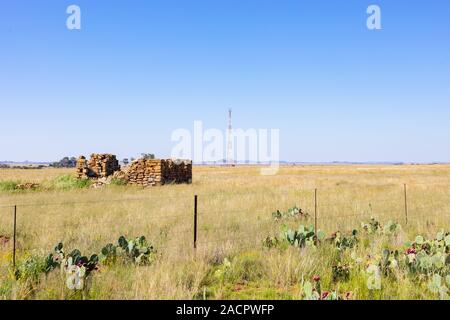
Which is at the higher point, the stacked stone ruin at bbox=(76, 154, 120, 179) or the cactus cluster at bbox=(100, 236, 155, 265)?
the stacked stone ruin at bbox=(76, 154, 120, 179)

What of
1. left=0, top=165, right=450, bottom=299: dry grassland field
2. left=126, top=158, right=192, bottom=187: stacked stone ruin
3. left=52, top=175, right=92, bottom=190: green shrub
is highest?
left=126, top=158, right=192, bottom=187: stacked stone ruin

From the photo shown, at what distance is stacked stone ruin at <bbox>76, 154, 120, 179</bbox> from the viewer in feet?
83.9

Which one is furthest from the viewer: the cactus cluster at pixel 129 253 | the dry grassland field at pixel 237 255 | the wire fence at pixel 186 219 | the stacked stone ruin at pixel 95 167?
the stacked stone ruin at pixel 95 167

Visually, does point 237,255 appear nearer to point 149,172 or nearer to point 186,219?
point 186,219

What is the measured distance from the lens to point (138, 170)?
2466 centimetres

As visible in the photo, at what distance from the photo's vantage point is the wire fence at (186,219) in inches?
337

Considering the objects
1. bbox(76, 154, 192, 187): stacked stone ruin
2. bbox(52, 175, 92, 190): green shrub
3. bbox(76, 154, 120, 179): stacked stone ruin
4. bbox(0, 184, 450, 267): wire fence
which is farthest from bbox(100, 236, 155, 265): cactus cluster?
bbox(76, 154, 120, 179): stacked stone ruin

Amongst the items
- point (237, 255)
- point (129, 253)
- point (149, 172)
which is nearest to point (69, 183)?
point (149, 172)

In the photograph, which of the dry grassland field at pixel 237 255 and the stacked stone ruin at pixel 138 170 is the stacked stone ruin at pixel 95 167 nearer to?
the stacked stone ruin at pixel 138 170

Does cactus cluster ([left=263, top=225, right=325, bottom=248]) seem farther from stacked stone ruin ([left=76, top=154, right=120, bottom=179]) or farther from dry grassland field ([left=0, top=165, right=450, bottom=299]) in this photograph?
stacked stone ruin ([left=76, top=154, right=120, bottom=179])

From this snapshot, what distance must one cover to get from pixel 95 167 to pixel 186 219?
1651cm

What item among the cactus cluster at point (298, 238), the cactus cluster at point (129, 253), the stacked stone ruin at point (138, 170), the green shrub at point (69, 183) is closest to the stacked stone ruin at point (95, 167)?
the stacked stone ruin at point (138, 170)
